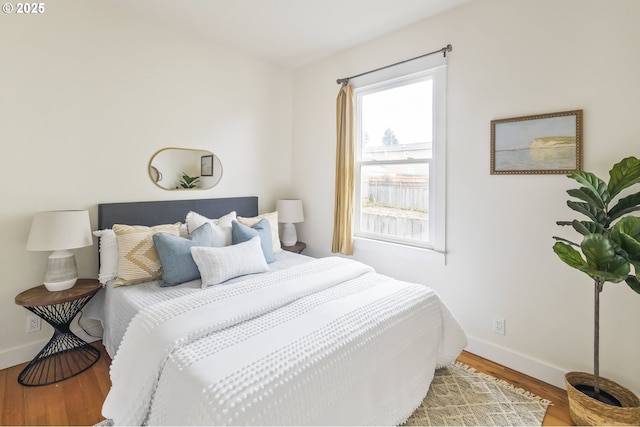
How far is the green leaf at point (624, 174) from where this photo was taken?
1563 millimetres

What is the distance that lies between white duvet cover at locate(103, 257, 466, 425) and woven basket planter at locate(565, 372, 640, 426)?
0.63m

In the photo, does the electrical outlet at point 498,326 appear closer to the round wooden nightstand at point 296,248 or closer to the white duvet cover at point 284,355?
the white duvet cover at point 284,355

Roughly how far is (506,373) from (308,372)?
5.83 ft

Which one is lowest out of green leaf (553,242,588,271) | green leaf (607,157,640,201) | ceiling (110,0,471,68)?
green leaf (553,242,588,271)

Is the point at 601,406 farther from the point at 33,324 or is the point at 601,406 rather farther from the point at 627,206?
the point at 33,324

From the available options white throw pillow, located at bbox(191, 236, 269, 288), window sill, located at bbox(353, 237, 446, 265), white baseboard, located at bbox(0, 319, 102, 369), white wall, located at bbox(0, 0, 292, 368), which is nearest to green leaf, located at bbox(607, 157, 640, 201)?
window sill, located at bbox(353, 237, 446, 265)

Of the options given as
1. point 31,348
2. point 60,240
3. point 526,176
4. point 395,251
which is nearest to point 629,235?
point 526,176

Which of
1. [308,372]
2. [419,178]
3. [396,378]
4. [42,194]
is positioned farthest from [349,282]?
[42,194]

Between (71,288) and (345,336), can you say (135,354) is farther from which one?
(71,288)

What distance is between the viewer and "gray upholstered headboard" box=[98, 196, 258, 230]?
252 centimetres

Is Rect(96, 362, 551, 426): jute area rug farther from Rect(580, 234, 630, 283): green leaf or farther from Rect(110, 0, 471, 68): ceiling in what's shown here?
Rect(110, 0, 471, 68): ceiling

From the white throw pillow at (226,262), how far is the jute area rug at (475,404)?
146 cm

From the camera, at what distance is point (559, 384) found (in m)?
2.08

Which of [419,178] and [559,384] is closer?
[559,384]
